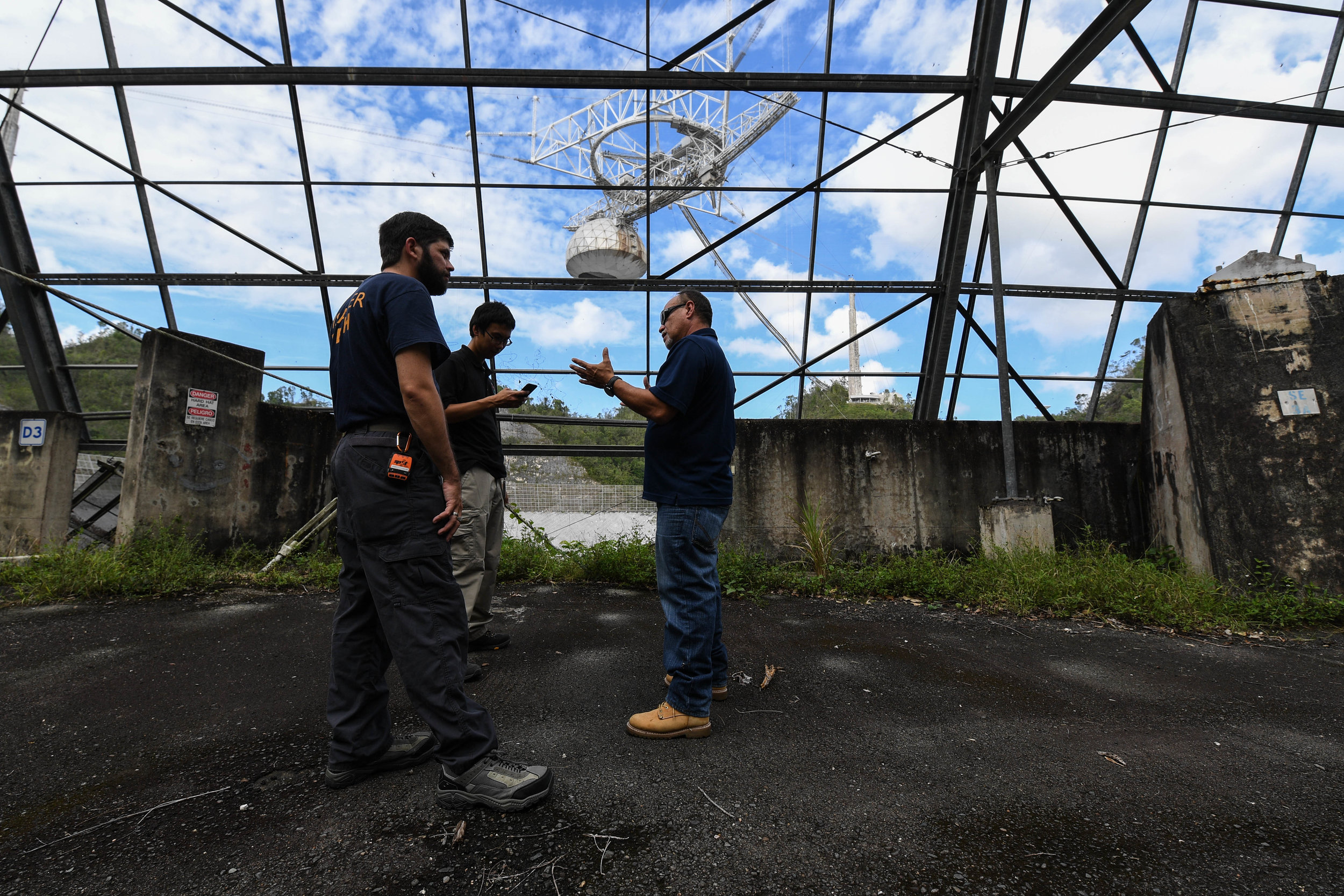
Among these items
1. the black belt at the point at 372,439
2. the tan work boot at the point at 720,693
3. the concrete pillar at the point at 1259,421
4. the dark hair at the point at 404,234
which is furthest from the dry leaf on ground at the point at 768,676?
the concrete pillar at the point at 1259,421

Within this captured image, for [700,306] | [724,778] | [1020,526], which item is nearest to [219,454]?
[700,306]

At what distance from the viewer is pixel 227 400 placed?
576cm

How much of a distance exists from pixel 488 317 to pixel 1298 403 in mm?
6247

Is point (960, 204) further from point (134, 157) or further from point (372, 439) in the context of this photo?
point (134, 157)

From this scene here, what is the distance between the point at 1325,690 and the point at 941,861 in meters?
2.90

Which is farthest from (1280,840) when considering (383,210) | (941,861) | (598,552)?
(383,210)

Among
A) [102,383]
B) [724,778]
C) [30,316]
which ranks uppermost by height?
[30,316]

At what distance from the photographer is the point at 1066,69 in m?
5.64

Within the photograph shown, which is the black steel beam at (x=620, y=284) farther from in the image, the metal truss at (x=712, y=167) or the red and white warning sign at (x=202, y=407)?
the red and white warning sign at (x=202, y=407)

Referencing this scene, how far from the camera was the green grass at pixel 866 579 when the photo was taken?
4414mm

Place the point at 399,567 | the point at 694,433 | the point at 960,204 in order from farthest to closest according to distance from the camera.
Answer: the point at 960,204, the point at 694,433, the point at 399,567

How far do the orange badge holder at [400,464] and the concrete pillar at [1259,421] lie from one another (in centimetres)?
597

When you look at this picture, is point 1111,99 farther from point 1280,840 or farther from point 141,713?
point 141,713

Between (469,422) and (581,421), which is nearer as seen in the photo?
(469,422)
